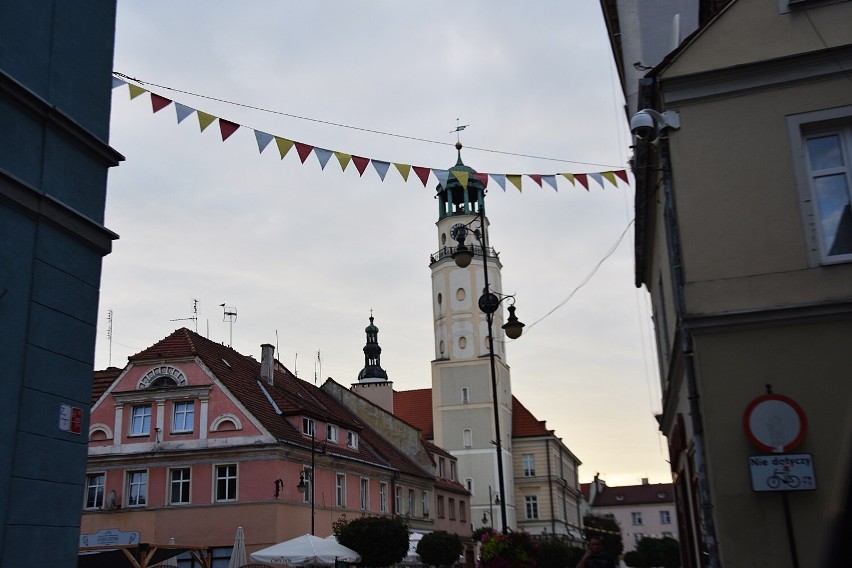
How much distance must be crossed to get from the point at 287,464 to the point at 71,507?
22.8 meters

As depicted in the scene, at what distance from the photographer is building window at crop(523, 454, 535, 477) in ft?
229

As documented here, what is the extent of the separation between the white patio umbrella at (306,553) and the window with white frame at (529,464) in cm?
4800

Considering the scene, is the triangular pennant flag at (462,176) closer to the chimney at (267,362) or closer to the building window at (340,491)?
the building window at (340,491)

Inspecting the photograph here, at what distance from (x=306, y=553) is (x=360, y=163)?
12170 millimetres

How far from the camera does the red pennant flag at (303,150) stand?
13.5 metres

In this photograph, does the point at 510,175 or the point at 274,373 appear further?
the point at 274,373

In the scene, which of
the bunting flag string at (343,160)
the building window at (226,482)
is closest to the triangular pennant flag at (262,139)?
the bunting flag string at (343,160)

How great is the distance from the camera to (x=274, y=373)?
4072cm

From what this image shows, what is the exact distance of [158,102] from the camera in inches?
496

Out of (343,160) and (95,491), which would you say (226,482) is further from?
(343,160)

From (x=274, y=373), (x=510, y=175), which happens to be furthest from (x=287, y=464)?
(x=510, y=175)

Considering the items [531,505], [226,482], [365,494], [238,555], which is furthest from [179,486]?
[531,505]

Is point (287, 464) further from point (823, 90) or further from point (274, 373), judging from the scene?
point (823, 90)

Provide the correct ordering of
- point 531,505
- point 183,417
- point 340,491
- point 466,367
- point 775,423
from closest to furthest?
point 775,423 < point 183,417 < point 340,491 < point 466,367 < point 531,505
